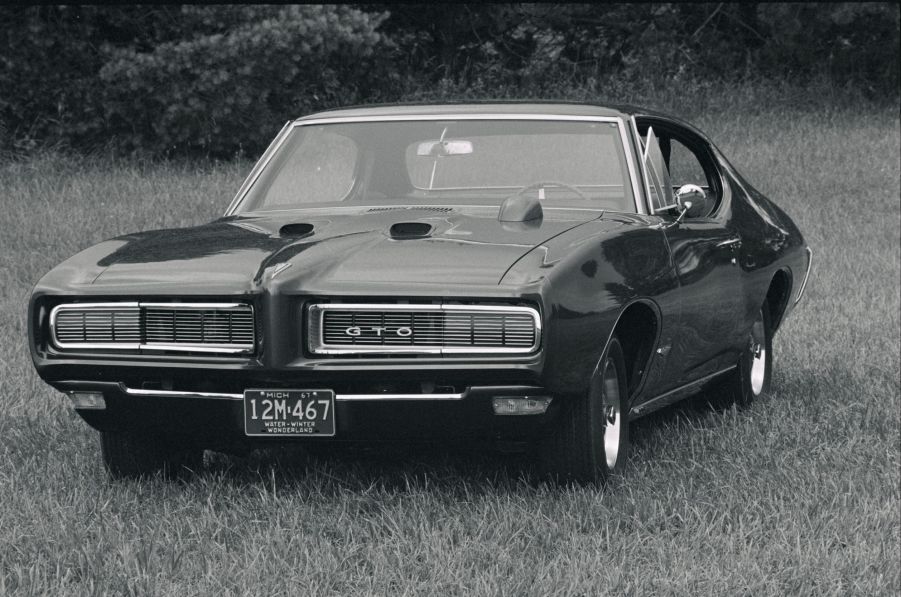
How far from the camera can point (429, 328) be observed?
15.1 ft

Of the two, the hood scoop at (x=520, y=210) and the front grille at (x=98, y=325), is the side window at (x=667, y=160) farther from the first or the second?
the front grille at (x=98, y=325)

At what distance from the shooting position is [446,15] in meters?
27.3

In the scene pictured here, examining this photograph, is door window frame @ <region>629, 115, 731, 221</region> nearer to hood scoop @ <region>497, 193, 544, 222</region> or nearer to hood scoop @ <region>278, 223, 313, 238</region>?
hood scoop @ <region>497, 193, 544, 222</region>

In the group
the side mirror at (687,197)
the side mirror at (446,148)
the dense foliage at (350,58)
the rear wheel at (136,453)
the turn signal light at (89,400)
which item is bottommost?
the dense foliage at (350,58)

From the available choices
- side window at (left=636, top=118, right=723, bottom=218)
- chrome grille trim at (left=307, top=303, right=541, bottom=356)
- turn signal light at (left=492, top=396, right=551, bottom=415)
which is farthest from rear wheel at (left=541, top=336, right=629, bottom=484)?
side window at (left=636, top=118, right=723, bottom=218)

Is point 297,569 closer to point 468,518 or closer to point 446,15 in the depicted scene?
point 468,518

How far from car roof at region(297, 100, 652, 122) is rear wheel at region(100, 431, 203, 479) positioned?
174 centimetres

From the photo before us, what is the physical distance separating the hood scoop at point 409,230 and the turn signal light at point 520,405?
28.2 inches

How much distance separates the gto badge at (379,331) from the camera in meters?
4.62

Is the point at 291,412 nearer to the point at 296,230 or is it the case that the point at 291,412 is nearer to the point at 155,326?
the point at 155,326

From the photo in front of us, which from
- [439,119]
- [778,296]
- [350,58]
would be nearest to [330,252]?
[439,119]

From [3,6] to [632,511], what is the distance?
1843 cm

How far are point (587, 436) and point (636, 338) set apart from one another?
28.2 inches

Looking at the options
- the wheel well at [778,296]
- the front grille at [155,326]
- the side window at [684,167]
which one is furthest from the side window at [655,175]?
the side window at [684,167]
